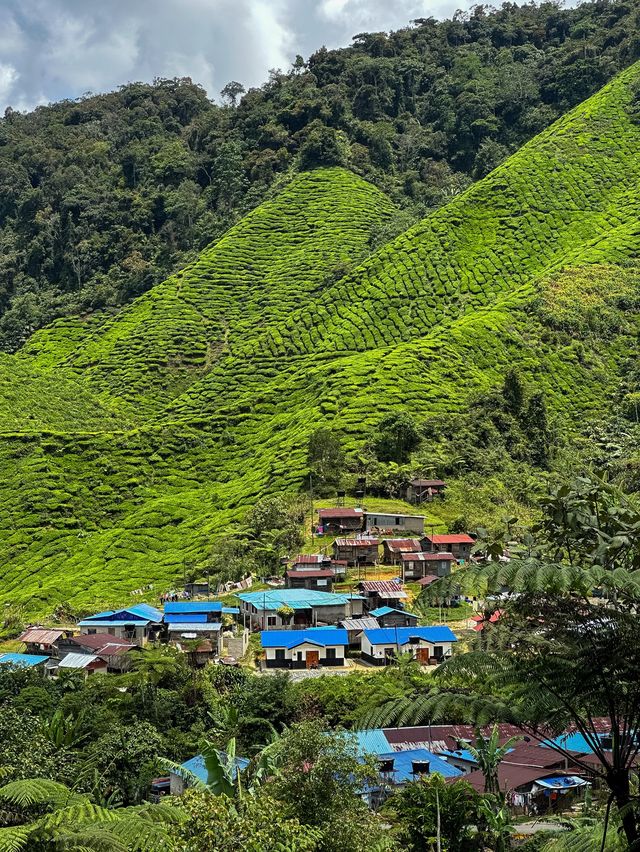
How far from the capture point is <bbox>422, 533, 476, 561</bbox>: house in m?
38.9

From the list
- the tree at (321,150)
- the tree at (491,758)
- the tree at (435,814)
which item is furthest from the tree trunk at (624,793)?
the tree at (321,150)

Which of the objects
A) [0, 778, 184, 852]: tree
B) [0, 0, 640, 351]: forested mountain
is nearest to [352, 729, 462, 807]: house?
[0, 778, 184, 852]: tree

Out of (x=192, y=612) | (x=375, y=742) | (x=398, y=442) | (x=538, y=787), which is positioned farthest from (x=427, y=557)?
(x=538, y=787)

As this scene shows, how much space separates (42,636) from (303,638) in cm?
902

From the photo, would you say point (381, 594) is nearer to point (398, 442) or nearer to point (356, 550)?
point (356, 550)

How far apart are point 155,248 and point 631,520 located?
10045 centimetres

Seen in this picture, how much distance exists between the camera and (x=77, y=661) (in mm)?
30859

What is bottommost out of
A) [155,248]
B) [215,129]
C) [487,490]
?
[487,490]

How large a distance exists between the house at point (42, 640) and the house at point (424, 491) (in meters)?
17.4

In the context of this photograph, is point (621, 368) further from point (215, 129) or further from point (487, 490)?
point (215, 129)

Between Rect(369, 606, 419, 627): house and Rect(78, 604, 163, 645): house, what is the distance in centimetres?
740

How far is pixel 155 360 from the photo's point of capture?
78.4 metres

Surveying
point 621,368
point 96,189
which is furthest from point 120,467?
point 96,189

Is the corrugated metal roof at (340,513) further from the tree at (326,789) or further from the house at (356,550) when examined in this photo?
the tree at (326,789)
